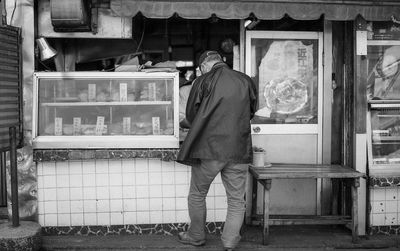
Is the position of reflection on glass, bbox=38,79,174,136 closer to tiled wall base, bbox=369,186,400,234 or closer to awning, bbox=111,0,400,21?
awning, bbox=111,0,400,21

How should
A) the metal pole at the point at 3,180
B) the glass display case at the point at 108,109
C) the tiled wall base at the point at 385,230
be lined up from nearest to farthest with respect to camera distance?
the glass display case at the point at 108,109 < the tiled wall base at the point at 385,230 < the metal pole at the point at 3,180

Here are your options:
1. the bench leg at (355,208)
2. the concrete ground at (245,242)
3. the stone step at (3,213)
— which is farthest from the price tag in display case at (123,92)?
the bench leg at (355,208)

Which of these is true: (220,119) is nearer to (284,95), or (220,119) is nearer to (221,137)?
(221,137)

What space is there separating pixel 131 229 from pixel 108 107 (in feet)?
4.66

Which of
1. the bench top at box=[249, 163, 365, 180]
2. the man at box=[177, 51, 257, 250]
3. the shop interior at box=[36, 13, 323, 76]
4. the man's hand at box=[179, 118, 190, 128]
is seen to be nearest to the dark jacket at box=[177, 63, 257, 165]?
the man at box=[177, 51, 257, 250]

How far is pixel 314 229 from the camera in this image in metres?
6.04

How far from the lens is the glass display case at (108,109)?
552 cm

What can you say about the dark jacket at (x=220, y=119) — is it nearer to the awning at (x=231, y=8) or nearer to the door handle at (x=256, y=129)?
the awning at (x=231, y=8)

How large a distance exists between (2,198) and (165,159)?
227cm

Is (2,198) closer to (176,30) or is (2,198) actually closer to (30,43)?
(30,43)

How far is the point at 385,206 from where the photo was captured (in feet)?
18.9

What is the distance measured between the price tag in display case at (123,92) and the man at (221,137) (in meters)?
0.95

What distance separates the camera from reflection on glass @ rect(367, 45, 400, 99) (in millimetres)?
5832

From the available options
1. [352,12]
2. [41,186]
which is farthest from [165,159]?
[352,12]
